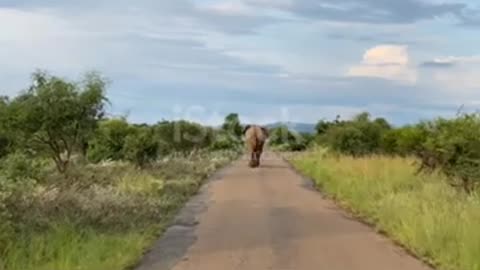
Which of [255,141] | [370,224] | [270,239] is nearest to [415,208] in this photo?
[370,224]

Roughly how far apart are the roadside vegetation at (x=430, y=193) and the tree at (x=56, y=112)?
22.0 ft

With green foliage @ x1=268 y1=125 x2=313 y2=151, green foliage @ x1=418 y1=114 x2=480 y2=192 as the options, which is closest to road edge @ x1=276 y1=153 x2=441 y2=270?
green foliage @ x1=418 y1=114 x2=480 y2=192

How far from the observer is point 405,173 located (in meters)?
25.9

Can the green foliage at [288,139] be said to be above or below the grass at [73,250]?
above

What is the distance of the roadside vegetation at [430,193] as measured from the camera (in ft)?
44.1

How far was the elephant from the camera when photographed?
142 ft

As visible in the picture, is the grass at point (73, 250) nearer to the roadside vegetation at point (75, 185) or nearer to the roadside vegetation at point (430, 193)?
the roadside vegetation at point (75, 185)

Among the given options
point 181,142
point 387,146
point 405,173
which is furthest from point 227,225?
point 181,142

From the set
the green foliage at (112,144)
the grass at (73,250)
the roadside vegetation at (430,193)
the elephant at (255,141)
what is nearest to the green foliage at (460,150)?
the roadside vegetation at (430,193)

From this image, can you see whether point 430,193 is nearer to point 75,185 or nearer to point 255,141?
point 75,185

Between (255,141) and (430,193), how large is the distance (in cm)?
2555

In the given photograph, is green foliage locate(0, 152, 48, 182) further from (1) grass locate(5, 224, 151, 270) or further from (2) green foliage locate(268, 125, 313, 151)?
(2) green foliage locate(268, 125, 313, 151)

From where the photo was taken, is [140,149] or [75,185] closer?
[75,185]

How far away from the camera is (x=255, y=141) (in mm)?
44969
